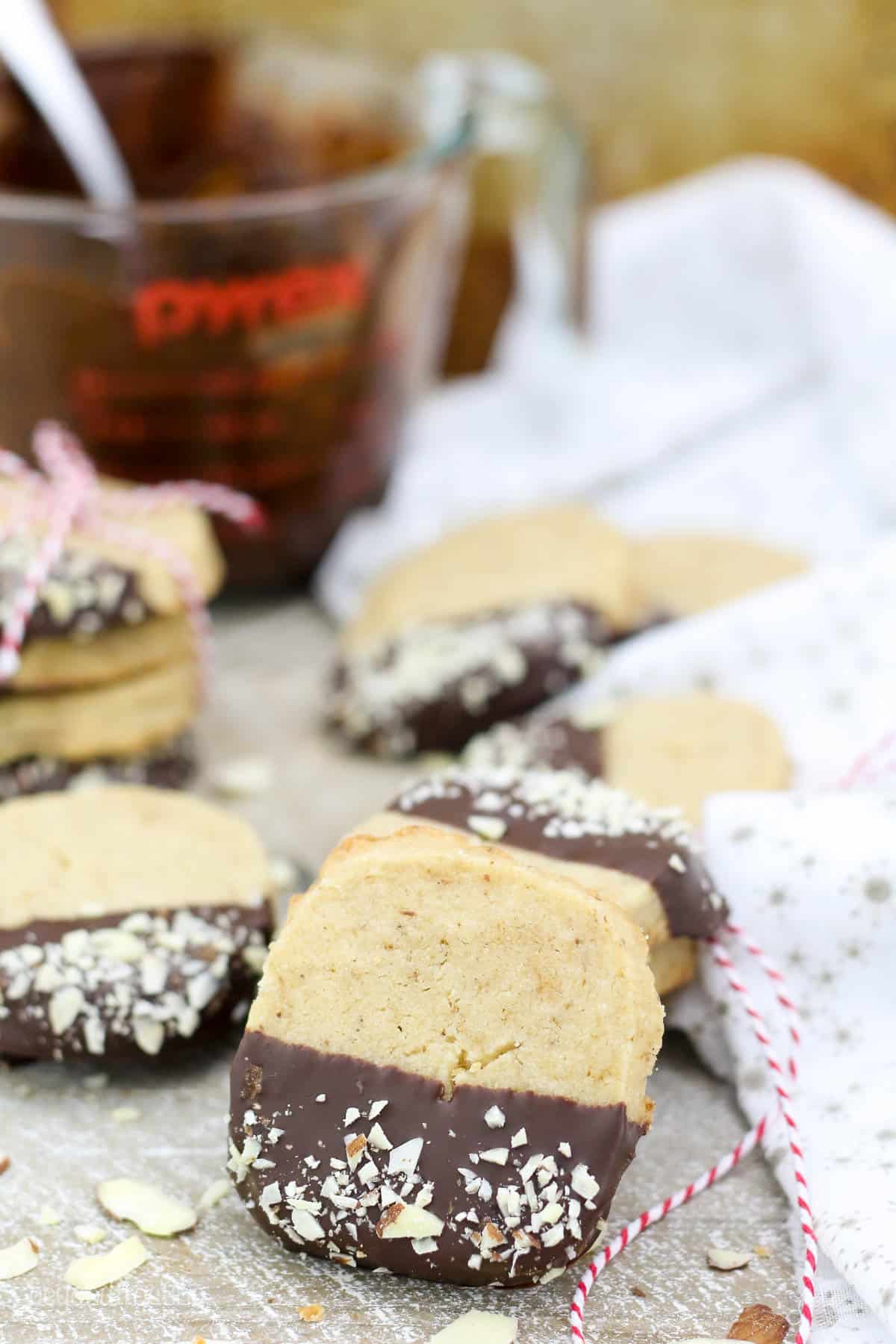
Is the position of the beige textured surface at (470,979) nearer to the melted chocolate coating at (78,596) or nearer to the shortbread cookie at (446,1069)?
the shortbread cookie at (446,1069)

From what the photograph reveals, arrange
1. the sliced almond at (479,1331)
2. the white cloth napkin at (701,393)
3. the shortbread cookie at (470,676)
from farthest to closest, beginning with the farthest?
the white cloth napkin at (701,393)
the shortbread cookie at (470,676)
the sliced almond at (479,1331)

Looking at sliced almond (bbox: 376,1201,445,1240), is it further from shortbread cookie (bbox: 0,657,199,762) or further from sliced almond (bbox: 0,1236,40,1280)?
shortbread cookie (bbox: 0,657,199,762)

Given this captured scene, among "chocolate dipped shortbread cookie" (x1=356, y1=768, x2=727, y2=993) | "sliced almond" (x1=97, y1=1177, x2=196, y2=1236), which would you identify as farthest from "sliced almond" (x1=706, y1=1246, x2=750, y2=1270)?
"sliced almond" (x1=97, y1=1177, x2=196, y2=1236)

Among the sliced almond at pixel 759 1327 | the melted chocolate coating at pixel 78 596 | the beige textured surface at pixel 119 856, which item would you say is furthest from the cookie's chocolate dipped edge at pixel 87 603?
the sliced almond at pixel 759 1327

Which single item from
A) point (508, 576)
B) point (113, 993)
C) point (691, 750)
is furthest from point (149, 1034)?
point (508, 576)

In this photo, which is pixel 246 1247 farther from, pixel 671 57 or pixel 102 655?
pixel 671 57
